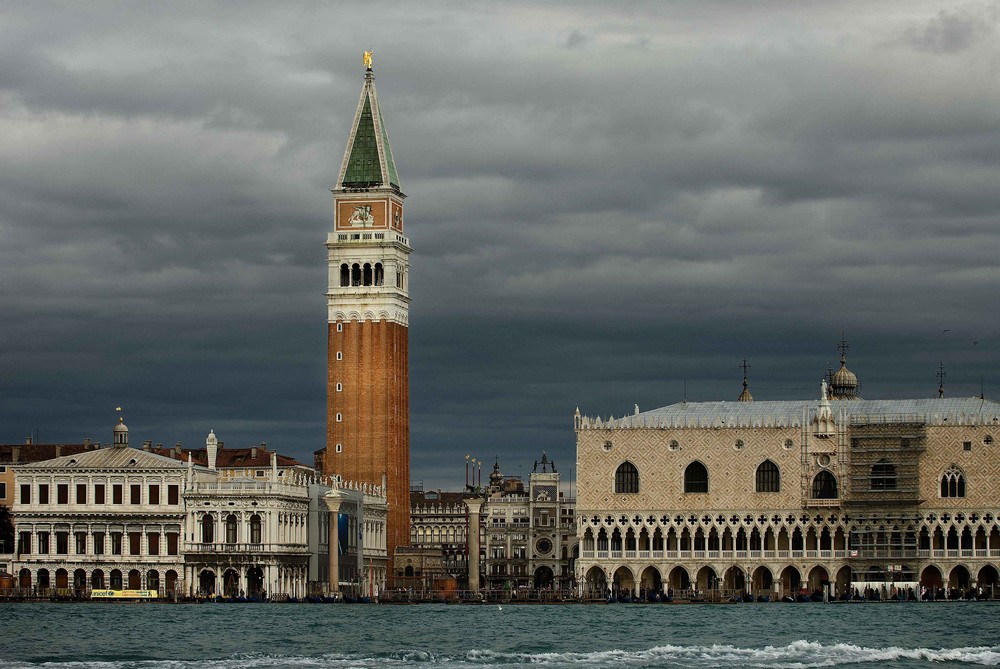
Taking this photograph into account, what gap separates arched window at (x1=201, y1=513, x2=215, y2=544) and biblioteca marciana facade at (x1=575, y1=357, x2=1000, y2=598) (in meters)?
22.5

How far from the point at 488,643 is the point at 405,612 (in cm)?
3279

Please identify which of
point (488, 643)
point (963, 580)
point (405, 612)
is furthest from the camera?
point (963, 580)

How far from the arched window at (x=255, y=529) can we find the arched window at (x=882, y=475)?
121 feet

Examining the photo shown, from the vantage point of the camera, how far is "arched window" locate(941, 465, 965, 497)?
12138 centimetres

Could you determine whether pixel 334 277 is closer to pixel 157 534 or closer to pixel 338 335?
pixel 338 335

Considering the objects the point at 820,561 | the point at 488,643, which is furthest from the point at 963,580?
the point at 488,643

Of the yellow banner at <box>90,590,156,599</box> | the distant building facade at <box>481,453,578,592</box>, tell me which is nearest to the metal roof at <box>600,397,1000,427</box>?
the yellow banner at <box>90,590,156,599</box>

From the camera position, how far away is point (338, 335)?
144 m

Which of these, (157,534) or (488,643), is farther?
(157,534)

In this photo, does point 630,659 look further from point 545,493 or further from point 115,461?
point 545,493

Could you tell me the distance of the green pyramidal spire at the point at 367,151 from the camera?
147375 millimetres

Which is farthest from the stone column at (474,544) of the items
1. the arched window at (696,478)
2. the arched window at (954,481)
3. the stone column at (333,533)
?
the arched window at (954,481)

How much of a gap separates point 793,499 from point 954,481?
9.56 meters

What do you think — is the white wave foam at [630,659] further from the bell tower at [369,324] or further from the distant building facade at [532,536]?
the distant building facade at [532,536]
